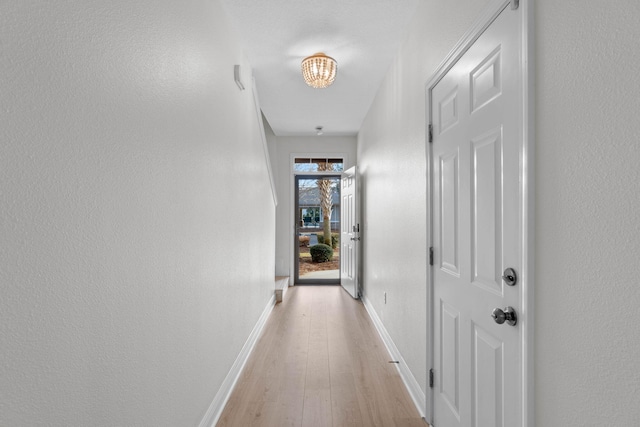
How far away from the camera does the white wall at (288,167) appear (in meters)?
5.63

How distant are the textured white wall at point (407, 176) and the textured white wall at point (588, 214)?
676 mm

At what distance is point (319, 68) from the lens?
2.83m

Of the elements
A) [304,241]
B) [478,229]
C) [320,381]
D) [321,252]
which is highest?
[478,229]

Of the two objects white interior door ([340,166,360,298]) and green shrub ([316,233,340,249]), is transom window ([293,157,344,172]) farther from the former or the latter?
green shrub ([316,233,340,249])

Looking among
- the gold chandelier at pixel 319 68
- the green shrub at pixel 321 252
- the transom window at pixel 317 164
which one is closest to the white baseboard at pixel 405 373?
the gold chandelier at pixel 319 68

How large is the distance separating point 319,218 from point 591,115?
526cm

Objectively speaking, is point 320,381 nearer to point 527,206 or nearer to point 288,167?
point 527,206

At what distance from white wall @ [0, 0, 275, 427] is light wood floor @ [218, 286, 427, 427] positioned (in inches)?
15.5

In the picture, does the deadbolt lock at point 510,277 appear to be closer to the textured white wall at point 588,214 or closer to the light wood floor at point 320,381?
the textured white wall at point 588,214

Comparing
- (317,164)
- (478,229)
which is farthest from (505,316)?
(317,164)

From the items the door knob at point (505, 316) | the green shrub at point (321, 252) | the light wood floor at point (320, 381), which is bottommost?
the light wood floor at point (320, 381)

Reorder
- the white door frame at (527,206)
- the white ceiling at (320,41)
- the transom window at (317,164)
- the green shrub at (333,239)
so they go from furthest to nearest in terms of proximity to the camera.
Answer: the green shrub at (333,239) → the transom window at (317,164) → the white ceiling at (320,41) → the white door frame at (527,206)

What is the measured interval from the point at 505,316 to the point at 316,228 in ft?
16.3

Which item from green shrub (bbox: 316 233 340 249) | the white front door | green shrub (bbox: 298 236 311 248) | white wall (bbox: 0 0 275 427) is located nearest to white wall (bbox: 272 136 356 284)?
green shrub (bbox: 298 236 311 248)
